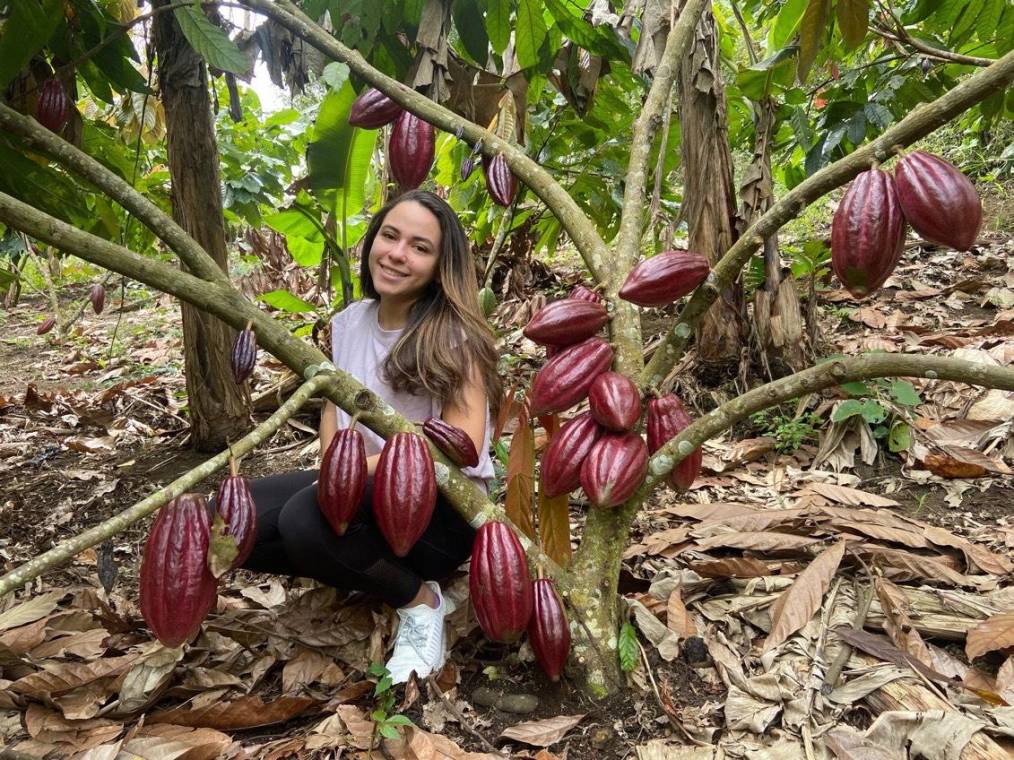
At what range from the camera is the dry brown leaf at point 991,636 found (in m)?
1.33

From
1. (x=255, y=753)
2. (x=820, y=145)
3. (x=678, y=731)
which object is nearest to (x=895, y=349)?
(x=820, y=145)

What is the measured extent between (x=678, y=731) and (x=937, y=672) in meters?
0.48

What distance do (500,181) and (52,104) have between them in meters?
0.99

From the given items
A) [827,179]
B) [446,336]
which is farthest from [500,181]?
[827,179]

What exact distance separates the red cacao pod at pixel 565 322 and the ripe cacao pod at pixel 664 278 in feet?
0.30

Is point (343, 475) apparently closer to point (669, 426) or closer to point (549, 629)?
point (549, 629)

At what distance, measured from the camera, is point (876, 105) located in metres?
2.48

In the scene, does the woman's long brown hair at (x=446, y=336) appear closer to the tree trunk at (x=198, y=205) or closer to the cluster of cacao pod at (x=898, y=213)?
the cluster of cacao pod at (x=898, y=213)

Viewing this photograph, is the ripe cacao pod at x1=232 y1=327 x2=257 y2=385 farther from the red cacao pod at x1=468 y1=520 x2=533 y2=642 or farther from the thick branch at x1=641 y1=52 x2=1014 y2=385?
the thick branch at x1=641 y1=52 x2=1014 y2=385

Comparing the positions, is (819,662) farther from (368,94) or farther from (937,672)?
(368,94)

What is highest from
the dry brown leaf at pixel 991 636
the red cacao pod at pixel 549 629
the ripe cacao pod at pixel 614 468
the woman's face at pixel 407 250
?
the woman's face at pixel 407 250

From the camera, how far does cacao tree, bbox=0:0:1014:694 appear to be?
1.01 meters

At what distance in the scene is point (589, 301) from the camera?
1.32 m

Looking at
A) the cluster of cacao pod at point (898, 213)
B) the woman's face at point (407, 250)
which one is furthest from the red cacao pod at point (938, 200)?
the woman's face at point (407, 250)
